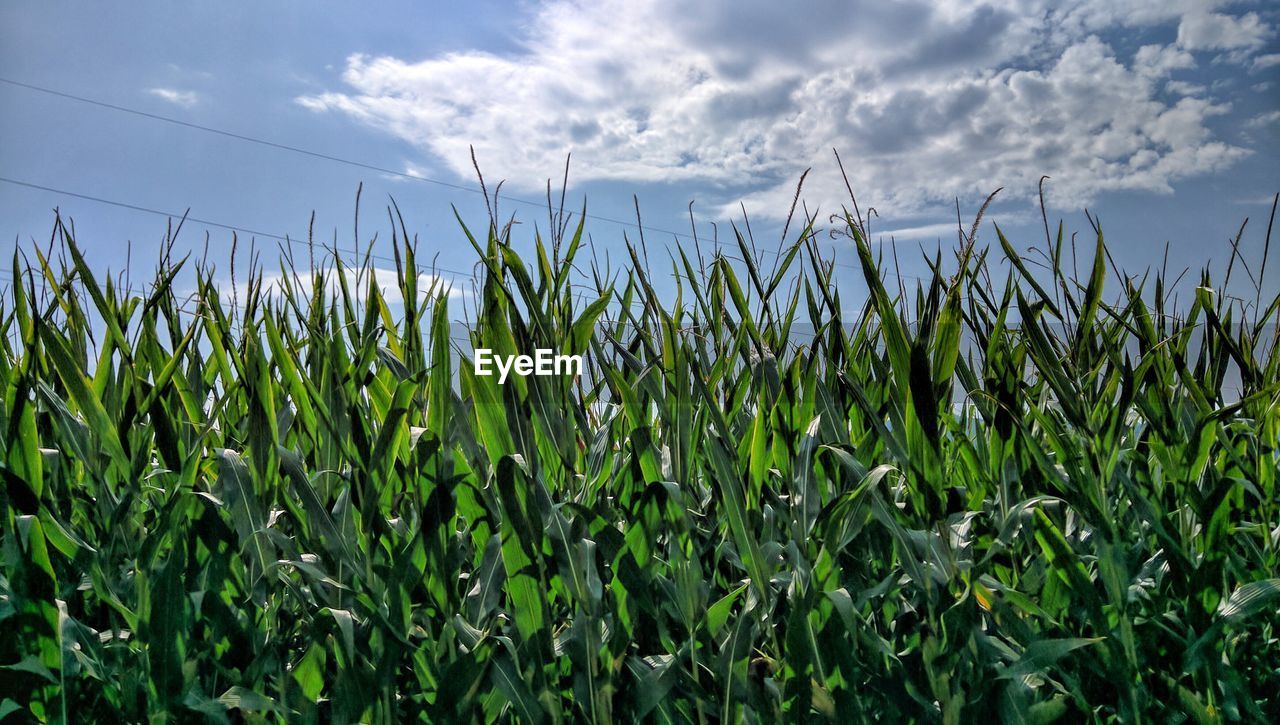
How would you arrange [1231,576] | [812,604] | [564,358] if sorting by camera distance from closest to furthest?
[812,604], [564,358], [1231,576]

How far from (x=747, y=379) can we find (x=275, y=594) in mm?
651

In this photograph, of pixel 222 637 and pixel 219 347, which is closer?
A: pixel 222 637

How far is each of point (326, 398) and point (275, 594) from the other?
26 cm

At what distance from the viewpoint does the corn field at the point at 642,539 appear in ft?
2.59

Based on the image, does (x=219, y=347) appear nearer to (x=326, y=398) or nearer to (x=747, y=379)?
(x=326, y=398)

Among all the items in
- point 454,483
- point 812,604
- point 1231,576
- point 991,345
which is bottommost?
point 1231,576

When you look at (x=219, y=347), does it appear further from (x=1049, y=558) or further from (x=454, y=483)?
(x=1049, y=558)

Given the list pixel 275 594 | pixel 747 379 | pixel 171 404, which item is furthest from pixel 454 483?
Result: pixel 171 404

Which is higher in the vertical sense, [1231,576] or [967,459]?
[967,459]

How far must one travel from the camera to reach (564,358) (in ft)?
2.84

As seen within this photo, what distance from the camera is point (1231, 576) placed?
1.08 metres

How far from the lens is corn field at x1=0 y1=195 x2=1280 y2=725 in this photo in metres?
0.79

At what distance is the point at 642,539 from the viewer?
81 centimetres

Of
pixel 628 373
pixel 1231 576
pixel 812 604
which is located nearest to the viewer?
pixel 812 604
